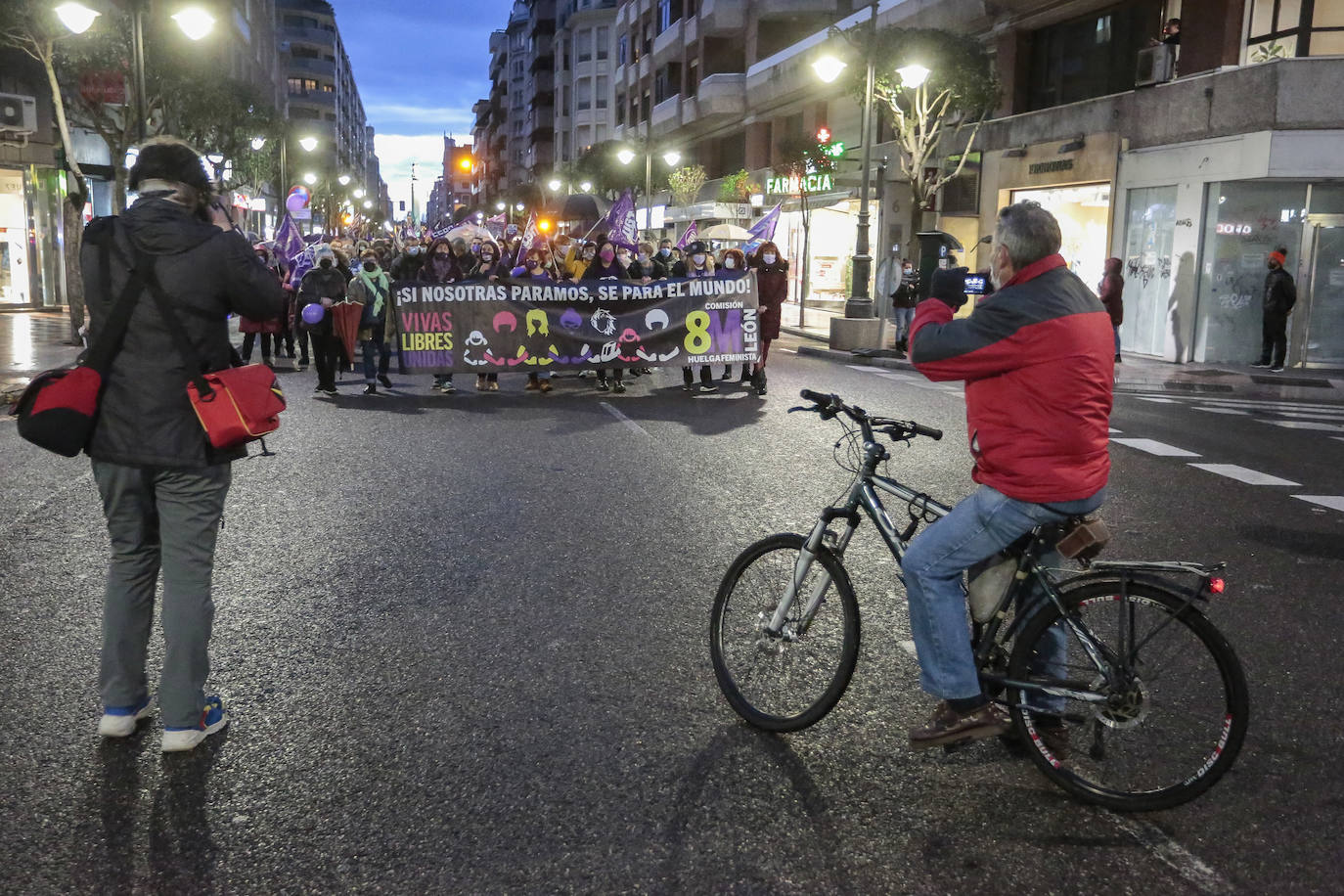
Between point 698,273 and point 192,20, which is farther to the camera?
point 192,20

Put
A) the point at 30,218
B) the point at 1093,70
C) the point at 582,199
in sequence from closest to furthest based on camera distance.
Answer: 1. the point at 1093,70
2. the point at 30,218
3. the point at 582,199

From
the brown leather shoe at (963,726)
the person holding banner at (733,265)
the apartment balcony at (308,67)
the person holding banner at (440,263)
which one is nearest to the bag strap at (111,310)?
the brown leather shoe at (963,726)

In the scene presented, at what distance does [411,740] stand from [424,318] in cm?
1098

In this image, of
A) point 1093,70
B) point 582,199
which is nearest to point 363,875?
point 1093,70

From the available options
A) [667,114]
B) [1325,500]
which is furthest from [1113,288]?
[667,114]

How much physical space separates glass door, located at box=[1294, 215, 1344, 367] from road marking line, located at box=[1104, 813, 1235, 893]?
19.0 metres

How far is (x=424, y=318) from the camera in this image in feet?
47.6

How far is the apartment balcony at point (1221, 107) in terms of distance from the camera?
1909 cm

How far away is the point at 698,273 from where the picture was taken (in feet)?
51.5

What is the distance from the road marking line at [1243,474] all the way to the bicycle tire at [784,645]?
21.4 ft

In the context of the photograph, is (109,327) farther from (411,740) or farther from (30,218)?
(30,218)

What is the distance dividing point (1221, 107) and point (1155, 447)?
11958 mm

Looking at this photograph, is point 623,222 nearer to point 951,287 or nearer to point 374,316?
point 374,316

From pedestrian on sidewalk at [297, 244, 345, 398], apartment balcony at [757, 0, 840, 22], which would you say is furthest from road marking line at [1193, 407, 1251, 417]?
apartment balcony at [757, 0, 840, 22]
